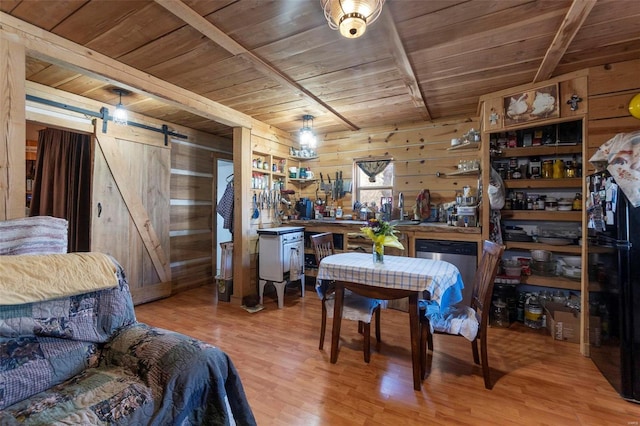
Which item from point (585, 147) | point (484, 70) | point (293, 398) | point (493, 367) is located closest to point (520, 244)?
point (585, 147)

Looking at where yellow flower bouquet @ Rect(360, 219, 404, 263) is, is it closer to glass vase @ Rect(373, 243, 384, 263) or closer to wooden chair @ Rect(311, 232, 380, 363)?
glass vase @ Rect(373, 243, 384, 263)

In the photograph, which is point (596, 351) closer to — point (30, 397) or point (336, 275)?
point (336, 275)

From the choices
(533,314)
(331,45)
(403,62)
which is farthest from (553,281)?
(331,45)

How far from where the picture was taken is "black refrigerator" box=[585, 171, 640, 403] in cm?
177

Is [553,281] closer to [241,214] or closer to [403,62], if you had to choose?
[403,62]

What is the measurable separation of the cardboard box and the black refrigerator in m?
0.42

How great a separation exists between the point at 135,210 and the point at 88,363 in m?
2.64

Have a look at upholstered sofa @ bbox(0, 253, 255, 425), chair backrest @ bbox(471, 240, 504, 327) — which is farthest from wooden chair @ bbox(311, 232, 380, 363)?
upholstered sofa @ bbox(0, 253, 255, 425)

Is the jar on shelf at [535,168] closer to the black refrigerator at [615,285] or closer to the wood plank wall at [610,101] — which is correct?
the wood plank wall at [610,101]

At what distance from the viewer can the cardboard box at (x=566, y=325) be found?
2619 mm

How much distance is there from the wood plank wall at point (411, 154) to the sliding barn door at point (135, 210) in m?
2.37

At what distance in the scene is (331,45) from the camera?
2.05m

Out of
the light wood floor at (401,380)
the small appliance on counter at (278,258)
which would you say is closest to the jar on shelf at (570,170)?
the light wood floor at (401,380)

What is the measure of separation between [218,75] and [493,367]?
3.27 m
